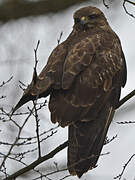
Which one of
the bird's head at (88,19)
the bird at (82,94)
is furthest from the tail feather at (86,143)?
the bird's head at (88,19)

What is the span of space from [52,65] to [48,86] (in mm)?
340

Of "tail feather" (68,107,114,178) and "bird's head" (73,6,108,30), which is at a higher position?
"bird's head" (73,6,108,30)

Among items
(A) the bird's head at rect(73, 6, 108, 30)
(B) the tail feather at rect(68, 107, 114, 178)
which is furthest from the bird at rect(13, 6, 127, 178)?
(A) the bird's head at rect(73, 6, 108, 30)

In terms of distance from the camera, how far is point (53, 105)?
7125 millimetres

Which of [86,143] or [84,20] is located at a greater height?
[84,20]

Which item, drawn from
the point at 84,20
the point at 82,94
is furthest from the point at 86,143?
the point at 84,20

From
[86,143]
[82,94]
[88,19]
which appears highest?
[88,19]

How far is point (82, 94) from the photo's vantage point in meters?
7.04

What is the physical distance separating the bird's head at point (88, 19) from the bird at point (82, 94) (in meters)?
0.78

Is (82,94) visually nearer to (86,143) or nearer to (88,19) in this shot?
(86,143)

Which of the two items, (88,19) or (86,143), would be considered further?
(88,19)

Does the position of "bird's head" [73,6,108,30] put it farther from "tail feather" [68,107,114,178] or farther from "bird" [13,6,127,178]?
"tail feather" [68,107,114,178]

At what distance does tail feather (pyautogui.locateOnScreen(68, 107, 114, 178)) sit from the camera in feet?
22.5

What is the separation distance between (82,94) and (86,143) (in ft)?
1.57
